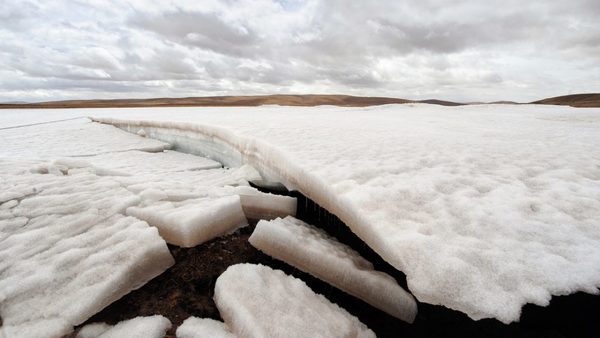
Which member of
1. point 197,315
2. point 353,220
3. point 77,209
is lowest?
point 197,315

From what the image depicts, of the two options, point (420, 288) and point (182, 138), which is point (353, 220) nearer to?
point (420, 288)

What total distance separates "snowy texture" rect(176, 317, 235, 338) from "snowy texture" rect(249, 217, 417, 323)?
2.18 feet

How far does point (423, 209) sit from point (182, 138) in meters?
5.54

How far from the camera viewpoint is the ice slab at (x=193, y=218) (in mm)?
2168

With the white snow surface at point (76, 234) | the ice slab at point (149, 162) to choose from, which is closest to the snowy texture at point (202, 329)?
the white snow surface at point (76, 234)

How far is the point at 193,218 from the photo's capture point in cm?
219

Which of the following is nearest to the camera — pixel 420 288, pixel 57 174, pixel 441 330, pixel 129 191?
pixel 420 288

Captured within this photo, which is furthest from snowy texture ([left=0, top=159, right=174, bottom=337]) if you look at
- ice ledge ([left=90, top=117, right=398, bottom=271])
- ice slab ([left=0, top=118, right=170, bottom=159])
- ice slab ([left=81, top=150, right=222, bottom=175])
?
ice slab ([left=0, top=118, right=170, bottom=159])

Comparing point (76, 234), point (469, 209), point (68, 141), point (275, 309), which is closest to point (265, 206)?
point (275, 309)

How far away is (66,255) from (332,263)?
1.64 metres

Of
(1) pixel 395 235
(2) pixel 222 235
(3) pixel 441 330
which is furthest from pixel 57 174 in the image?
(3) pixel 441 330

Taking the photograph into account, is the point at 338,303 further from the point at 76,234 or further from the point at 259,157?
the point at 259,157

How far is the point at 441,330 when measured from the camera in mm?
1597

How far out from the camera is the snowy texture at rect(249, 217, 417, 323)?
1710 millimetres
